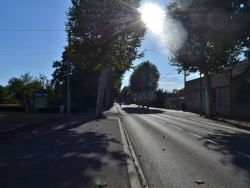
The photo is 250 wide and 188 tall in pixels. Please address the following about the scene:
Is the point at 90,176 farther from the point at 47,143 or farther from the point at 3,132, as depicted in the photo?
the point at 3,132

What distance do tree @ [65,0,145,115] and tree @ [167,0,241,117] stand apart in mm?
4110

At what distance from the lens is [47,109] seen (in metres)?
34.9

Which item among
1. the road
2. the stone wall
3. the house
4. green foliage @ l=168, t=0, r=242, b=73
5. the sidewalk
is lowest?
the road

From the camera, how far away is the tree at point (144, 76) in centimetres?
9469

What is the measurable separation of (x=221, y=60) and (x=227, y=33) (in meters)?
8.53

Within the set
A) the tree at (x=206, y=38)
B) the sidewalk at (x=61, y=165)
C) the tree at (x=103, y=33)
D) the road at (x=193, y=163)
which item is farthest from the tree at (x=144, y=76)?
the sidewalk at (x=61, y=165)

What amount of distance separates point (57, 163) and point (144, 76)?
8734 centimetres

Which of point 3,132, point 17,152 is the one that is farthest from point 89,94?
point 17,152

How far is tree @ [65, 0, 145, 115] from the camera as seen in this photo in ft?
91.5

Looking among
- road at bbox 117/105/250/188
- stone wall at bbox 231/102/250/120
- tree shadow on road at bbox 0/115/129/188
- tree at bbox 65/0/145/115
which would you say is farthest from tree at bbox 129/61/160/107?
tree shadow on road at bbox 0/115/129/188

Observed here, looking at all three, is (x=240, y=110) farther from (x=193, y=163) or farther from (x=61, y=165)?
(x=61, y=165)

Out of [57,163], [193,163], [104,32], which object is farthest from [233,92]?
[57,163]

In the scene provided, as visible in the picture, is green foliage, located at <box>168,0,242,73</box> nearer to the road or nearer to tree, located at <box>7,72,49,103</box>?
the road

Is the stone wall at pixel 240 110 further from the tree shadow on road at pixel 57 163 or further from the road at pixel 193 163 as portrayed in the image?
the tree shadow on road at pixel 57 163
